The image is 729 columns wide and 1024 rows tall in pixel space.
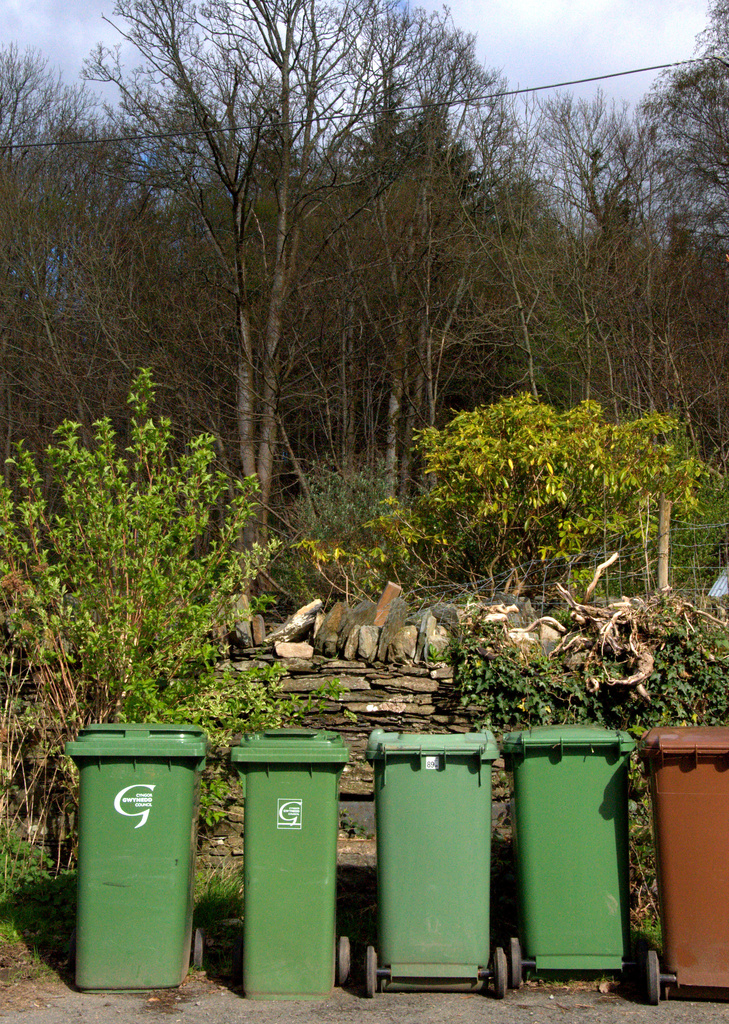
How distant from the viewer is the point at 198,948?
436 cm

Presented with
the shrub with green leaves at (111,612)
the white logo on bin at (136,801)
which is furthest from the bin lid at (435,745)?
the shrub with green leaves at (111,612)

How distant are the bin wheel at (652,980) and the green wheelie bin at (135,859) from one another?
210cm

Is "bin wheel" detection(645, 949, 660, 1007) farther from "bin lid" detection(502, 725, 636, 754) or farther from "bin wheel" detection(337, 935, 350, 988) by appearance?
"bin wheel" detection(337, 935, 350, 988)

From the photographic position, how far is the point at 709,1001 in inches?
158

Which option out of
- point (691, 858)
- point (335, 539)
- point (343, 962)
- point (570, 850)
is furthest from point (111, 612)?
point (335, 539)

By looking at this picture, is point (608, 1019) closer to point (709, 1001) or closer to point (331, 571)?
point (709, 1001)

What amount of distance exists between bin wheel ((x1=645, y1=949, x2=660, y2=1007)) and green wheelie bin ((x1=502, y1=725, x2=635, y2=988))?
144 mm

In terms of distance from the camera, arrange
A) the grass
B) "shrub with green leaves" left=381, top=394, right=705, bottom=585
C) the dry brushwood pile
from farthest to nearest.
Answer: "shrub with green leaves" left=381, top=394, right=705, bottom=585 < the dry brushwood pile < the grass

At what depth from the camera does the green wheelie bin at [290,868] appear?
412 centimetres

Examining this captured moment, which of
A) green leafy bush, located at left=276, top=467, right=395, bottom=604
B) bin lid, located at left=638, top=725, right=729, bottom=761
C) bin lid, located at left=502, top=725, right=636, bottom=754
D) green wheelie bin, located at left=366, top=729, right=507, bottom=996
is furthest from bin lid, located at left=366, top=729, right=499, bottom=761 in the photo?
green leafy bush, located at left=276, top=467, right=395, bottom=604

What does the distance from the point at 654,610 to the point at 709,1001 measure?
99.8 inches

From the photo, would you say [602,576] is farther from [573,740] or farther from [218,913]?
[218,913]

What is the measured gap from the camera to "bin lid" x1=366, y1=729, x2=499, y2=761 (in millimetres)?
4262

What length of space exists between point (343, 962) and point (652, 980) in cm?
138
